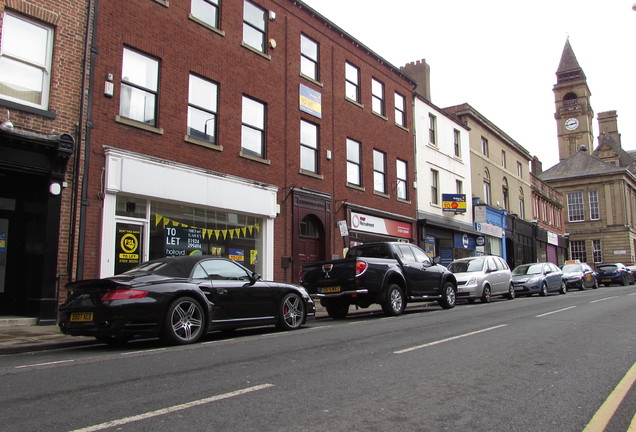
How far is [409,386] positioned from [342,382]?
683 millimetres

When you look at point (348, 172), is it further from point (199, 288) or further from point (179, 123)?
point (199, 288)

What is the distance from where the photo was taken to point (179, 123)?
14.2m

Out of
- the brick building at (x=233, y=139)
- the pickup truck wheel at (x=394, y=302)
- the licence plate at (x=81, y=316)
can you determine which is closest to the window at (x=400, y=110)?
the brick building at (x=233, y=139)

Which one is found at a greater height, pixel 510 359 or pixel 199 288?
pixel 199 288

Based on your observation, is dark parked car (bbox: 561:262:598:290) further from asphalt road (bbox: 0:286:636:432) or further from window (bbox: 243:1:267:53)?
asphalt road (bbox: 0:286:636:432)

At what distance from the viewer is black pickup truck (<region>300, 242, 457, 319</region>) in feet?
39.6

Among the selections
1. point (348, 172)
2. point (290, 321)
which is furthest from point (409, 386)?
point (348, 172)

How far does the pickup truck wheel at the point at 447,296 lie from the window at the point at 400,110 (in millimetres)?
11623

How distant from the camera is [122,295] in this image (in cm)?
764

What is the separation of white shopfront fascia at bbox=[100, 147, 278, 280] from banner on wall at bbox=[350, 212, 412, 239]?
4776 millimetres

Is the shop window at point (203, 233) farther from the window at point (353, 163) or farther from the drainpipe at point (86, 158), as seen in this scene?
the window at point (353, 163)

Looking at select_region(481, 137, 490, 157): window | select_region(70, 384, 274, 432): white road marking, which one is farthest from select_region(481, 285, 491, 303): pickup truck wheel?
select_region(481, 137, 490, 157): window

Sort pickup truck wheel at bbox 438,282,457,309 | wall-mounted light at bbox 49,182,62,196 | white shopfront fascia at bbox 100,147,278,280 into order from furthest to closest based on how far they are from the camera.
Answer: pickup truck wheel at bbox 438,282,457,309 → white shopfront fascia at bbox 100,147,278,280 → wall-mounted light at bbox 49,182,62,196

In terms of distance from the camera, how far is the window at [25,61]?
11.0 m
